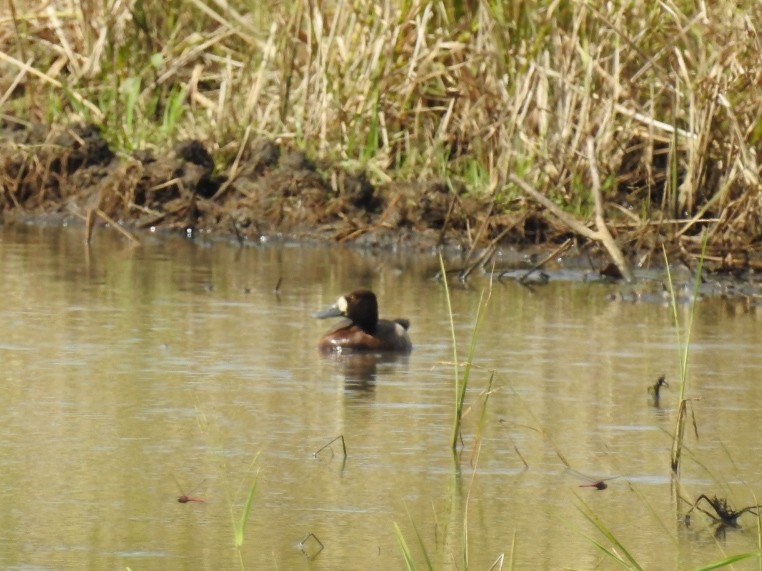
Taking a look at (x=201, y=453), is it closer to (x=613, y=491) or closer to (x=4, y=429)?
(x=4, y=429)

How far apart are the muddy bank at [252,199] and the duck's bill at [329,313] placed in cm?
253

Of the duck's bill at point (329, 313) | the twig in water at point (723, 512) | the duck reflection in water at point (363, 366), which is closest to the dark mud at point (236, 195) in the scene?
the duck's bill at point (329, 313)

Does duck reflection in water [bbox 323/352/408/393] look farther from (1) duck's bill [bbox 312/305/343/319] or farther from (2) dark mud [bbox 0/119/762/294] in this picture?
(2) dark mud [bbox 0/119/762/294]

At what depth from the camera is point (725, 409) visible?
20.8 ft

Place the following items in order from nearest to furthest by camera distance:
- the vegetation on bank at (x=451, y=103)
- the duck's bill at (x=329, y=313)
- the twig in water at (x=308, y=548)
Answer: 1. the twig in water at (x=308, y=548)
2. the duck's bill at (x=329, y=313)
3. the vegetation on bank at (x=451, y=103)

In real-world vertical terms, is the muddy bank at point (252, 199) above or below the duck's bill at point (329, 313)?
above

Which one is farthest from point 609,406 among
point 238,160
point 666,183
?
point 238,160

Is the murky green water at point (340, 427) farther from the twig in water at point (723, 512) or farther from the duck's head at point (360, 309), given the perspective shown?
the duck's head at point (360, 309)

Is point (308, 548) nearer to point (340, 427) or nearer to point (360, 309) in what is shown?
point (340, 427)

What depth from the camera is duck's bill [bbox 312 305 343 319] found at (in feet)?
26.0

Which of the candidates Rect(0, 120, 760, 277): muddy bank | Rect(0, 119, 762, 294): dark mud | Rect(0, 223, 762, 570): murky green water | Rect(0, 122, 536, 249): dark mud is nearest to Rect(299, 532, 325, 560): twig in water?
Rect(0, 223, 762, 570): murky green water

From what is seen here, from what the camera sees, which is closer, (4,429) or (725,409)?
(4,429)

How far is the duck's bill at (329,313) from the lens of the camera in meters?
7.92

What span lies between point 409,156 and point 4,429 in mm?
6407
